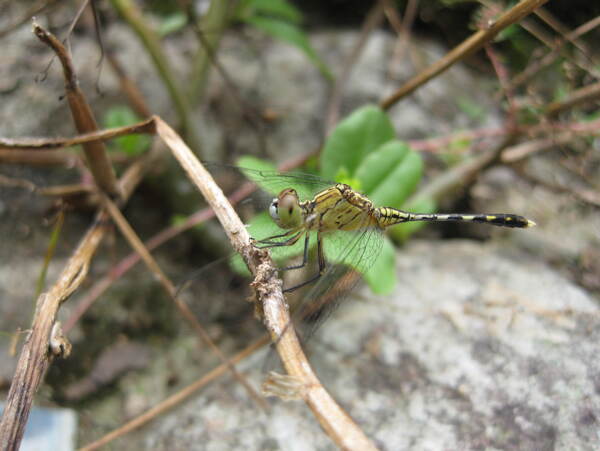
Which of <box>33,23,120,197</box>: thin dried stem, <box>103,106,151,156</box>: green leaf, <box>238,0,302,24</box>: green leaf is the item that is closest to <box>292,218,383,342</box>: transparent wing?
<box>33,23,120,197</box>: thin dried stem

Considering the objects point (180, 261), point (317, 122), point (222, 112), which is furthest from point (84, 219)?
point (317, 122)

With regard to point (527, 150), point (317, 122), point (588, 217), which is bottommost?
point (588, 217)

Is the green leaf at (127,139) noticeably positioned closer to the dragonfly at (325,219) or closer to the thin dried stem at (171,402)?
the dragonfly at (325,219)

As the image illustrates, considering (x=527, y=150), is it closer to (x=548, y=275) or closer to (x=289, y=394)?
(x=548, y=275)

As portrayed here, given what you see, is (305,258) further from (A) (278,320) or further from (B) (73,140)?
(B) (73,140)

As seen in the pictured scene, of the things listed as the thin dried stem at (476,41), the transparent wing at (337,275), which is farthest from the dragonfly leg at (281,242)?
the thin dried stem at (476,41)

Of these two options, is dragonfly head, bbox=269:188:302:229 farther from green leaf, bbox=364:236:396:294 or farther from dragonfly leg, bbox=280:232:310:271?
green leaf, bbox=364:236:396:294
